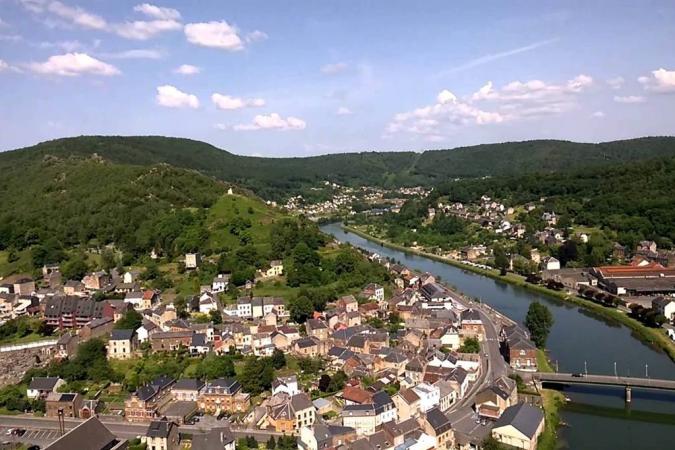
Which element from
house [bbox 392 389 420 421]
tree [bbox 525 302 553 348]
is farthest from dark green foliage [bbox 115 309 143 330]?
tree [bbox 525 302 553 348]

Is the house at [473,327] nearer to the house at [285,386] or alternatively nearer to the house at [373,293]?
the house at [373,293]

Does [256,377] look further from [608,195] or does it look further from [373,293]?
[608,195]

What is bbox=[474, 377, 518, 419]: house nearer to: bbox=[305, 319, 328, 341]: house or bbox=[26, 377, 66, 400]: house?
bbox=[305, 319, 328, 341]: house

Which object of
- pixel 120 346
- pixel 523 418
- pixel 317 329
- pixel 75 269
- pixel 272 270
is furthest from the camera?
pixel 75 269

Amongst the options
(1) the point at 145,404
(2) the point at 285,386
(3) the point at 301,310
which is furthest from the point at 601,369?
(1) the point at 145,404

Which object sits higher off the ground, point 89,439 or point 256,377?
point 89,439

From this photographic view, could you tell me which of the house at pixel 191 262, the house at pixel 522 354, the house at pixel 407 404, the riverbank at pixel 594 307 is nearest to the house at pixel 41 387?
the house at pixel 407 404
